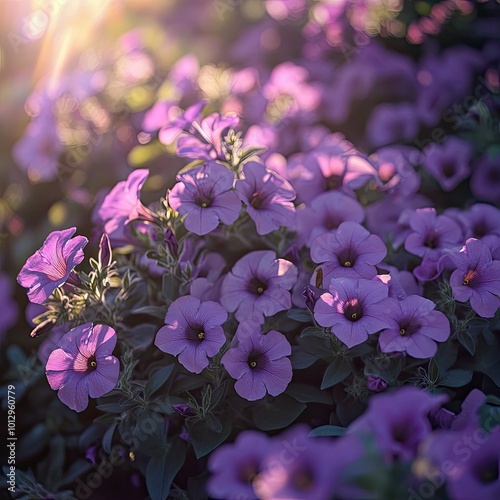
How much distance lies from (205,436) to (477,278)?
1.97 ft

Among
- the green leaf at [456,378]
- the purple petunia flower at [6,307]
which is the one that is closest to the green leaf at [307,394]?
the green leaf at [456,378]

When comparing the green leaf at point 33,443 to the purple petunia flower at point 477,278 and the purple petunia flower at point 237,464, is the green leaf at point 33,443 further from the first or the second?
the purple petunia flower at point 477,278

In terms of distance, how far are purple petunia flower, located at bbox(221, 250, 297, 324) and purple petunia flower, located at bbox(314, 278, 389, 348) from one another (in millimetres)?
103

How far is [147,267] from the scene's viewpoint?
1.34m

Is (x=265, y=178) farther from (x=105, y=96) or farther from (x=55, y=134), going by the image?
(x=105, y=96)

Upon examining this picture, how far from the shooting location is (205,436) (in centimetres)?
112

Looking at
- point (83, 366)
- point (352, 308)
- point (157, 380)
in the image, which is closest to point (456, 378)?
point (352, 308)

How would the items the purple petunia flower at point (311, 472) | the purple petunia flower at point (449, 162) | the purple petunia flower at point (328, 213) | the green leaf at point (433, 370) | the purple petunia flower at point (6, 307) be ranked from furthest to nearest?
the purple petunia flower at point (6, 307), the purple petunia flower at point (449, 162), the purple petunia flower at point (328, 213), the green leaf at point (433, 370), the purple petunia flower at point (311, 472)

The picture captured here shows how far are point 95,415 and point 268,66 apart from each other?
160 cm

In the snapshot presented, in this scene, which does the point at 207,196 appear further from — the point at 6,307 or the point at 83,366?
the point at 6,307

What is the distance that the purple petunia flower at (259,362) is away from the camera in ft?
3.49

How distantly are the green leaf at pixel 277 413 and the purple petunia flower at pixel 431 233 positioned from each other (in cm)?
41

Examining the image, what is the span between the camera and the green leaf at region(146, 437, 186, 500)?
1.10 meters

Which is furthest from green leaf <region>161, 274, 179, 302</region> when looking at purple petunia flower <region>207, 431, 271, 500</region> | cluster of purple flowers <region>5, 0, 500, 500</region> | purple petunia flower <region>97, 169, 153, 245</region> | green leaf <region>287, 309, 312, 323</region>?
purple petunia flower <region>207, 431, 271, 500</region>
